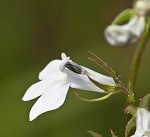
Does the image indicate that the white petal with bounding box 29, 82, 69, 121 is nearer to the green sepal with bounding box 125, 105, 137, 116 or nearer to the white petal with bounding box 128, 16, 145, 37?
the green sepal with bounding box 125, 105, 137, 116

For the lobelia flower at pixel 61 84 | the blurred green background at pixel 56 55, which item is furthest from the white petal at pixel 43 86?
the blurred green background at pixel 56 55

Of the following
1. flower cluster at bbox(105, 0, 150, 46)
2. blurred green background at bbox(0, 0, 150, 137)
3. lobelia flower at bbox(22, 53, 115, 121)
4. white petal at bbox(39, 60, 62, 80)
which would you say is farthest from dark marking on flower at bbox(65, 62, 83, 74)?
blurred green background at bbox(0, 0, 150, 137)

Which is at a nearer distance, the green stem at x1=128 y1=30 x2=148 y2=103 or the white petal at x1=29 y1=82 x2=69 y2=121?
the green stem at x1=128 y1=30 x2=148 y2=103

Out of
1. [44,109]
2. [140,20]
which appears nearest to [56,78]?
[44,109]

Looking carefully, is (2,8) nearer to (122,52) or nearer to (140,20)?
(122,52)

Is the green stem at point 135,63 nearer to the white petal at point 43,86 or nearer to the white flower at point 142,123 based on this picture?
the white flower at point 142,123
